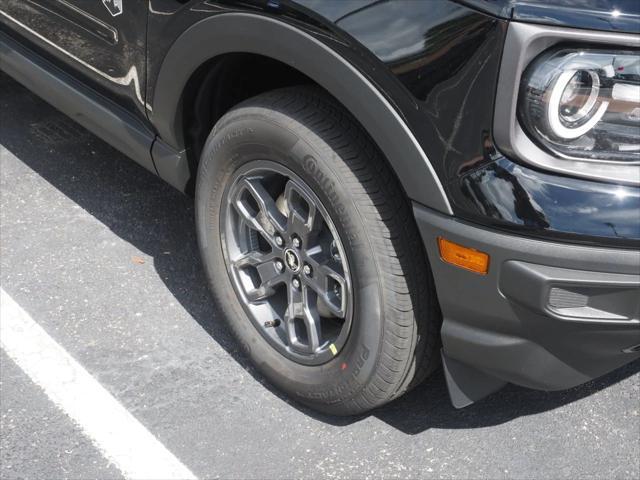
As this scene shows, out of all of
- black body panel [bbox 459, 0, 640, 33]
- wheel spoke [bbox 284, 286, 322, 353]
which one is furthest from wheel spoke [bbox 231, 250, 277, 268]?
black body panel [bbox 459, 0, 640, 33]

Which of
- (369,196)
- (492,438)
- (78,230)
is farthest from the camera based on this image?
(78,230)

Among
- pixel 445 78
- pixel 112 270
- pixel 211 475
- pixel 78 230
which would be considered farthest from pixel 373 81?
pixel 78 230

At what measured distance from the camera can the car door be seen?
8.67 ft

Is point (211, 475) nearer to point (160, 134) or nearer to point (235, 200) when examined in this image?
point (235, 200)

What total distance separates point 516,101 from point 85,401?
5.08ft

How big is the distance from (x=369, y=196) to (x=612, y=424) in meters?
1.09

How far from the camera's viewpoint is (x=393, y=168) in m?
2.07

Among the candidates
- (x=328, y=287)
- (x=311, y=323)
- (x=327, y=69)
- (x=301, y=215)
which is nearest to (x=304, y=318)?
(x=311, y=323)

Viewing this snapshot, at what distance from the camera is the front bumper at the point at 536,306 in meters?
1.90

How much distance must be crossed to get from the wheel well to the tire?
142 mm

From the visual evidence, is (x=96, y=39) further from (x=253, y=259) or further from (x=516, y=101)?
(x=516, y=101)

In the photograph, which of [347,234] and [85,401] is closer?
[347,234]

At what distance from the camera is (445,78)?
1903 millimetres

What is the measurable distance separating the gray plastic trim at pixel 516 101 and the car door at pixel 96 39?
118 centimetres
